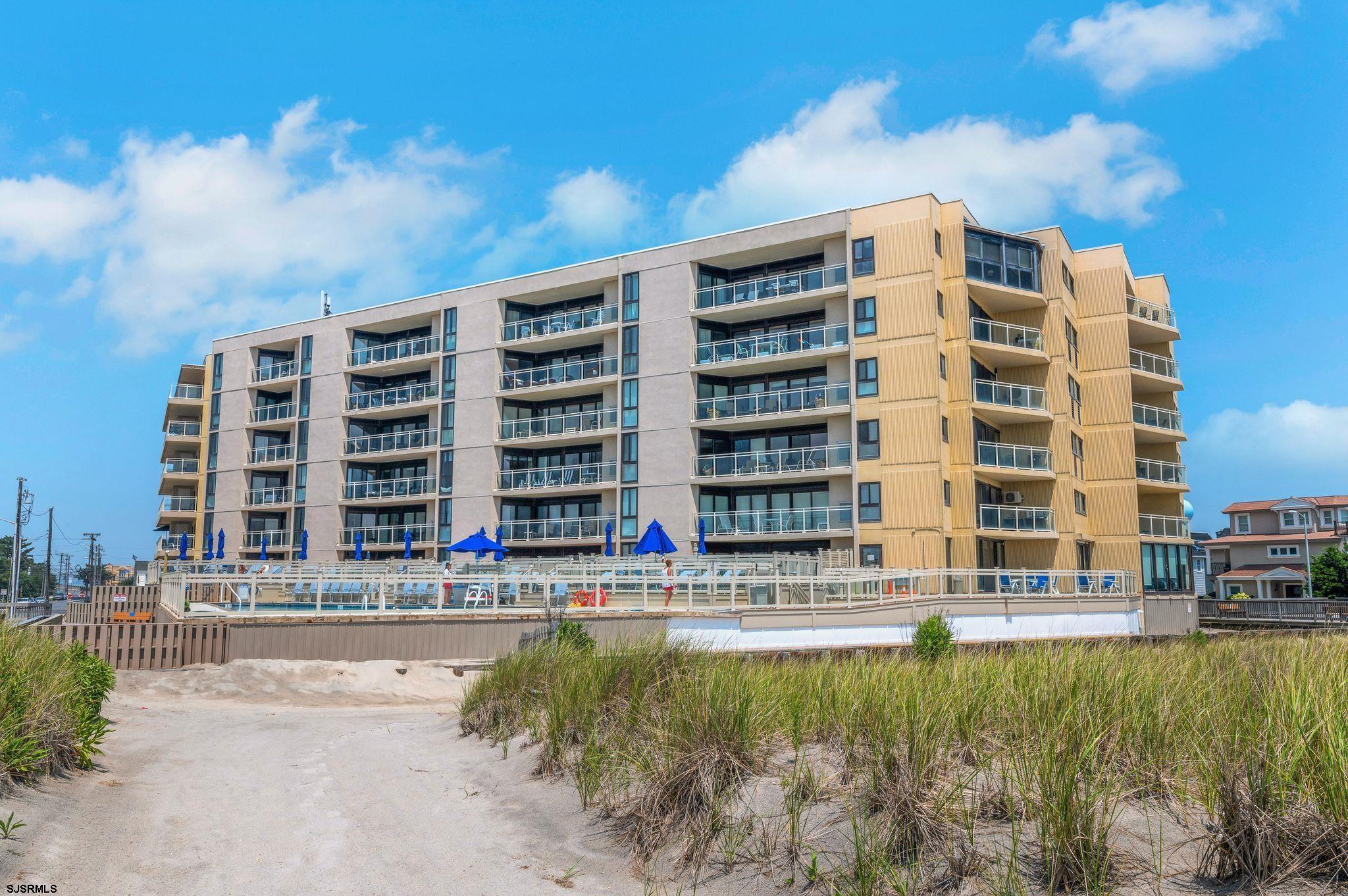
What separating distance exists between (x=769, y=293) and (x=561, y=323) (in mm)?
10490

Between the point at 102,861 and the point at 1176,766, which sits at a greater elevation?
the point at 1176,766

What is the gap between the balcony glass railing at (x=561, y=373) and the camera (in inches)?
1689

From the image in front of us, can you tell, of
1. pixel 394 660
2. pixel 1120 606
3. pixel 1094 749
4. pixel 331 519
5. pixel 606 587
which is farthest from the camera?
pixel 331 519

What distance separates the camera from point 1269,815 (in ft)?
16.9

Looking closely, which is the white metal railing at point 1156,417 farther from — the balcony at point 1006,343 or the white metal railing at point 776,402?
the white metal railing at point 776,402

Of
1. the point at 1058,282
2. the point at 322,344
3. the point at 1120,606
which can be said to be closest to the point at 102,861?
the point at 1120,606

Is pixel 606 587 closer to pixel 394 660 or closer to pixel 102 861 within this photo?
pixel 394 660

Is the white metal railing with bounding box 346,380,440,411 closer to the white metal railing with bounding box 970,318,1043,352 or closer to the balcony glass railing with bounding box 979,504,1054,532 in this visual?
the white metal railing with bounding box 970,318,1043,352

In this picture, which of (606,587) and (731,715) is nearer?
(731,715)

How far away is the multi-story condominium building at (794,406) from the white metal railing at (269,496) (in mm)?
2058

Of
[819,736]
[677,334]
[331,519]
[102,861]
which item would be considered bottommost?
[102,861]

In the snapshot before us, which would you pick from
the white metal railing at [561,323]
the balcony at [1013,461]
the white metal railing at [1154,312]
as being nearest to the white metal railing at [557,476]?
the white metal railing at [561,323]

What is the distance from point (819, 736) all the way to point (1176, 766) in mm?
2790

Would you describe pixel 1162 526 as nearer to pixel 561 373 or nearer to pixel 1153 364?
pixel 1153 364
